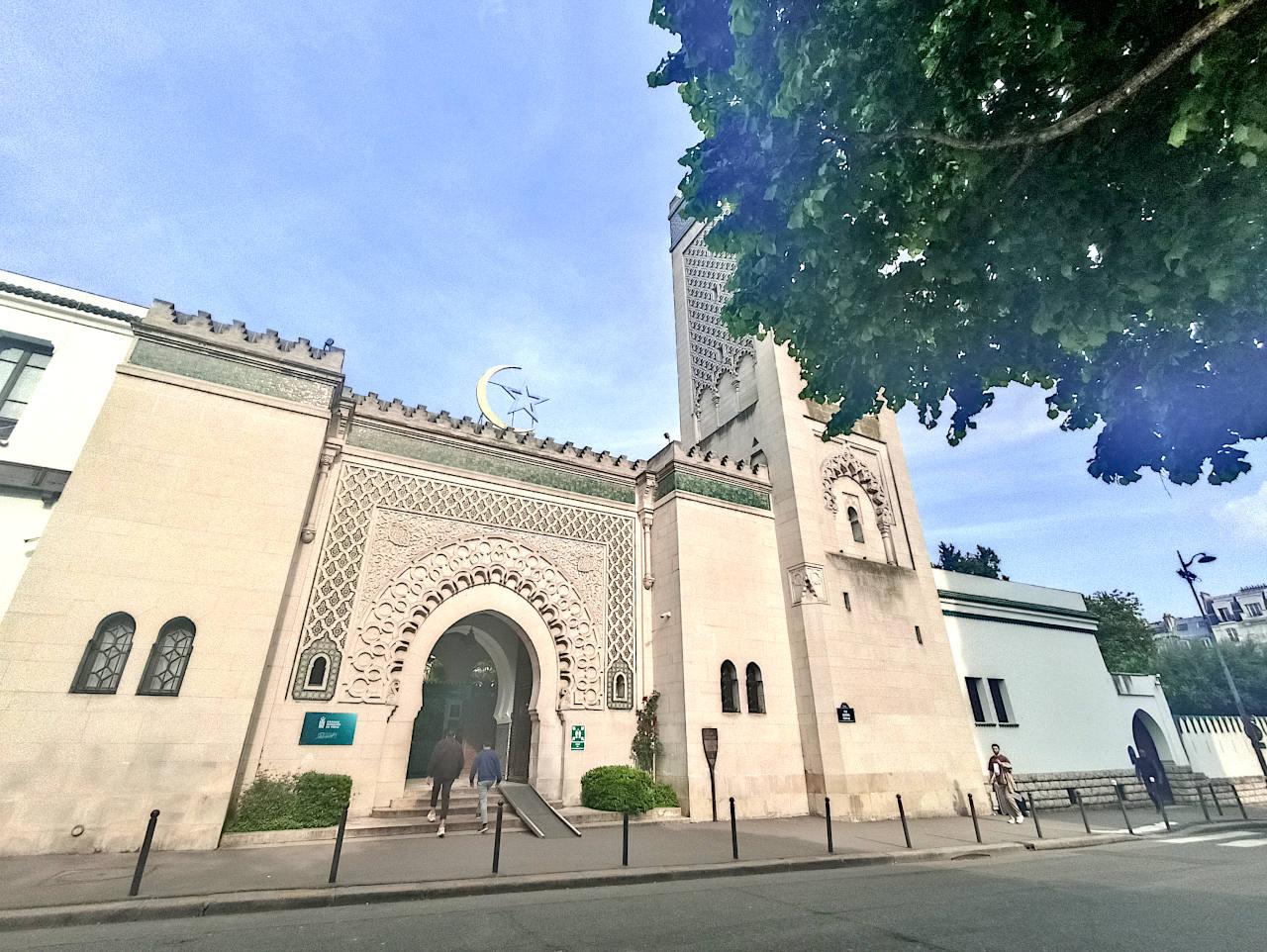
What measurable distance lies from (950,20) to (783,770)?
38.9 ft

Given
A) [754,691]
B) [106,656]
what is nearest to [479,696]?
[754,691]

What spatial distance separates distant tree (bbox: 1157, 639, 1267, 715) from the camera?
31.3 meters

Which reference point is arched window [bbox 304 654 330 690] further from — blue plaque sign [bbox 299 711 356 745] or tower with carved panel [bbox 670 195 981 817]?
tower with carved panel [bbox 670 195 981 817]

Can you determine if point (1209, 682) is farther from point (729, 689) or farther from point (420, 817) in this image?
point (420, 817)

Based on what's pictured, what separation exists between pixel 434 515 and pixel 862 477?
34.8 feet

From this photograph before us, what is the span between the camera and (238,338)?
373 inches

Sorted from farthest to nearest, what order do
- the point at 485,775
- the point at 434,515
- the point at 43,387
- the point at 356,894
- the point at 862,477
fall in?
the point at 862,477 → the point at 434,515 → the point at 485,775 → the point at 43,387 → the point at 356,894

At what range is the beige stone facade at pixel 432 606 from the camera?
715 cm

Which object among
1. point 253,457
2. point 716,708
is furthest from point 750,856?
point 253,457

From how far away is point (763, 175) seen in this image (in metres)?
4.31

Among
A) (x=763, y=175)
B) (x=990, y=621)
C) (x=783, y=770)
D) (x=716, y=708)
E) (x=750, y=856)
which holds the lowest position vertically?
(x=750, y=856)

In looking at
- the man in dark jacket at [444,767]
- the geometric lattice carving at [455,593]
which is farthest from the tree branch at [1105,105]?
the man in dark jacket at [444,767]

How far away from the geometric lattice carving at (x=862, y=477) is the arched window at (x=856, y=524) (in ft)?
2.29

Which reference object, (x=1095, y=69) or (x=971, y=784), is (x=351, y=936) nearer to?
(x=1095, y=69)
